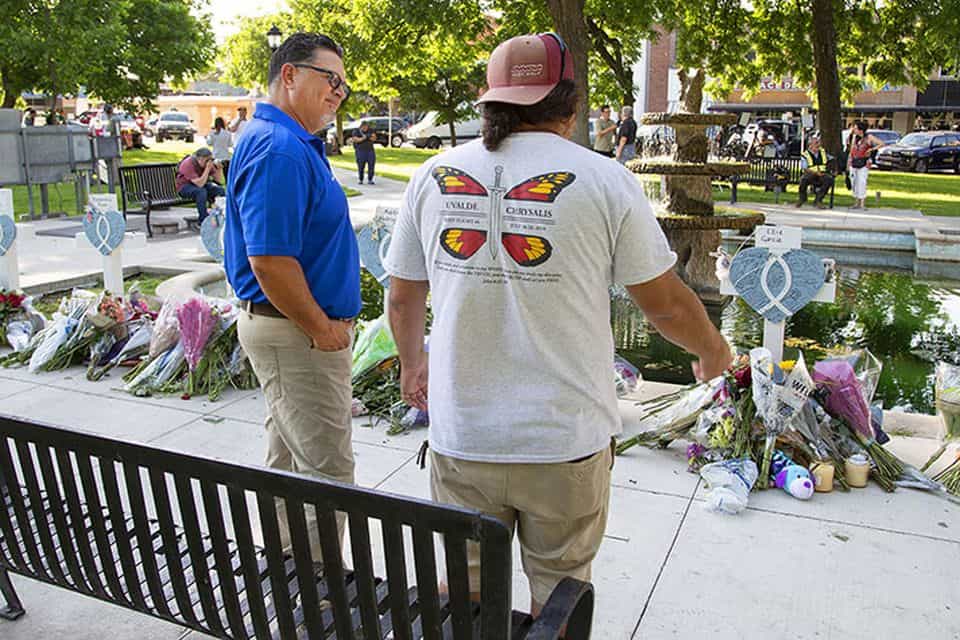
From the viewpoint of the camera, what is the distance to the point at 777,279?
444 cm

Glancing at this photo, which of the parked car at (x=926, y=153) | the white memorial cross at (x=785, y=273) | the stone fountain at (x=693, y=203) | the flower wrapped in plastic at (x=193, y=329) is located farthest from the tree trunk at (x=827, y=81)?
the flower wrapped in plastic at (x=193, y=329)

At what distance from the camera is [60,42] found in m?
18.8

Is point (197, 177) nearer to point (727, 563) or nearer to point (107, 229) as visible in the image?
point (107, 229)

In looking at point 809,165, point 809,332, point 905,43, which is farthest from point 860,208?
point 809,332

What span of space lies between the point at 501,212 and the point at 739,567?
195 cm

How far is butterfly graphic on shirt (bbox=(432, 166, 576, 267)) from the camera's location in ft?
6.59

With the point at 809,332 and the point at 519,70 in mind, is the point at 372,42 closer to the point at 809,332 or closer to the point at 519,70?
the point at 809,332

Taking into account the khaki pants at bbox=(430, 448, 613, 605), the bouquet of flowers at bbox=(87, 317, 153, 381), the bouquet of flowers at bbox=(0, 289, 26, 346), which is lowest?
the bouquet of flowers at bbox=(87, 317, 153, 381)

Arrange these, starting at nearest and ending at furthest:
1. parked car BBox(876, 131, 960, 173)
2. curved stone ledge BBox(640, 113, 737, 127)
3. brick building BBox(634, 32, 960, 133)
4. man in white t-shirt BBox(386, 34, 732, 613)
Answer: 1. man in white t-shirt BBox(386, 34, 732, 613)
2. curved stone ledge BBox(640, 113, 737, 127)
3. parked car BBox(876, 131, 960, 173)
4. brick building BBox(634, 32, 960, 133)

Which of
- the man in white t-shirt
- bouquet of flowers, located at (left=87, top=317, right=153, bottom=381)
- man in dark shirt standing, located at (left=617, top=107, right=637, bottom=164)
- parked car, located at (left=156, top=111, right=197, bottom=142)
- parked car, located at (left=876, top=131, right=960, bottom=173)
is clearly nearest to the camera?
the man in white t-shirt

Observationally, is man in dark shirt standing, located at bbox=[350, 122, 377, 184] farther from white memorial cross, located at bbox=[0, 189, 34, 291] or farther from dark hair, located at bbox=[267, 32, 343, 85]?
dark hair, located at bbox=[267, 32, 343, 85]

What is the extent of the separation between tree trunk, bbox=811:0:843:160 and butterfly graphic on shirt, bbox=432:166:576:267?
1985cm

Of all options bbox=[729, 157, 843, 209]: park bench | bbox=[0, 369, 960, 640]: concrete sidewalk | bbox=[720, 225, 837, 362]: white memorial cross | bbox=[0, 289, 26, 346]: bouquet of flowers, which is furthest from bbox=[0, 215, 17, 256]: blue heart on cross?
bbox=[729, 157, 843, 209]: park bench

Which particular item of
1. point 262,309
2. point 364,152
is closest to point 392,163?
point 364,152
